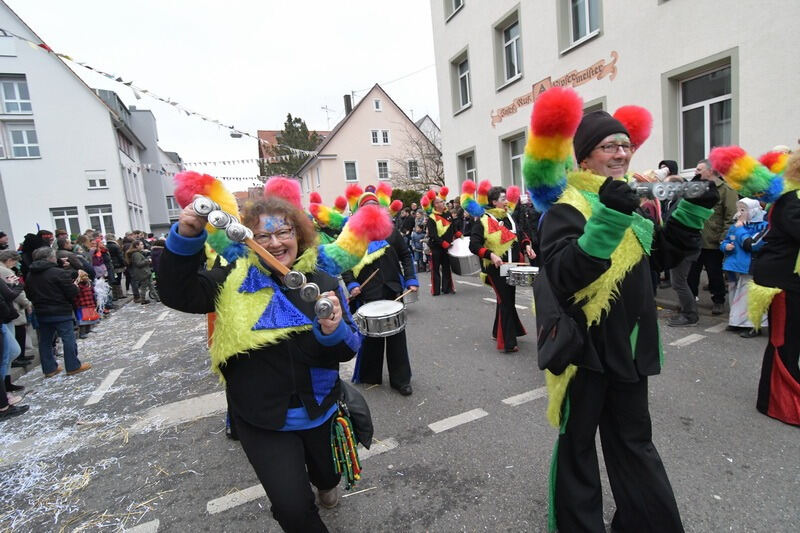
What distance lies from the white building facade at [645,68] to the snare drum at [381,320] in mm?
6617

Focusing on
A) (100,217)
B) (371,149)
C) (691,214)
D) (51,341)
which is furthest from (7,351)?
(371,149)

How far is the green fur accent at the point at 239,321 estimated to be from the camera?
1.82 metres

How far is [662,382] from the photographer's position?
386cm

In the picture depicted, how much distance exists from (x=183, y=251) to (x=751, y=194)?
12.1 feet

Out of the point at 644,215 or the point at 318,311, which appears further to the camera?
the point at 644,215

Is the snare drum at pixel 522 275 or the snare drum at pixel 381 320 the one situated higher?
the snare drum at pixel 522 275

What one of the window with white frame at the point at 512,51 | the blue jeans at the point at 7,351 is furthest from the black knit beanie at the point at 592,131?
the window with white frame at the point at 512,51

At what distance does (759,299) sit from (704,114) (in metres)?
5.92

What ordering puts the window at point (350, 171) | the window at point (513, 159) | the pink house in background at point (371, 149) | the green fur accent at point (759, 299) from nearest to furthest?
the green fur accent at point (759, 299)
the window at point (513, 159)
the pink house in background at point (371, 149)
the window at point (350, 171)

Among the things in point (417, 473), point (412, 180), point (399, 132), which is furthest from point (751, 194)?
point (399, 132)

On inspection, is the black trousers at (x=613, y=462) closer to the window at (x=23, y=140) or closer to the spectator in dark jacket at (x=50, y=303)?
the spectator in dark jacket at (x=50, y=303)

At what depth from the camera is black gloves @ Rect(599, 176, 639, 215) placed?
1363mm

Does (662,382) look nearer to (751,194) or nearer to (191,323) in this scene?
(751,194)

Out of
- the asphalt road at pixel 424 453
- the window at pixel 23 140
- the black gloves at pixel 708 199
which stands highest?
the window at pixel 23 140
